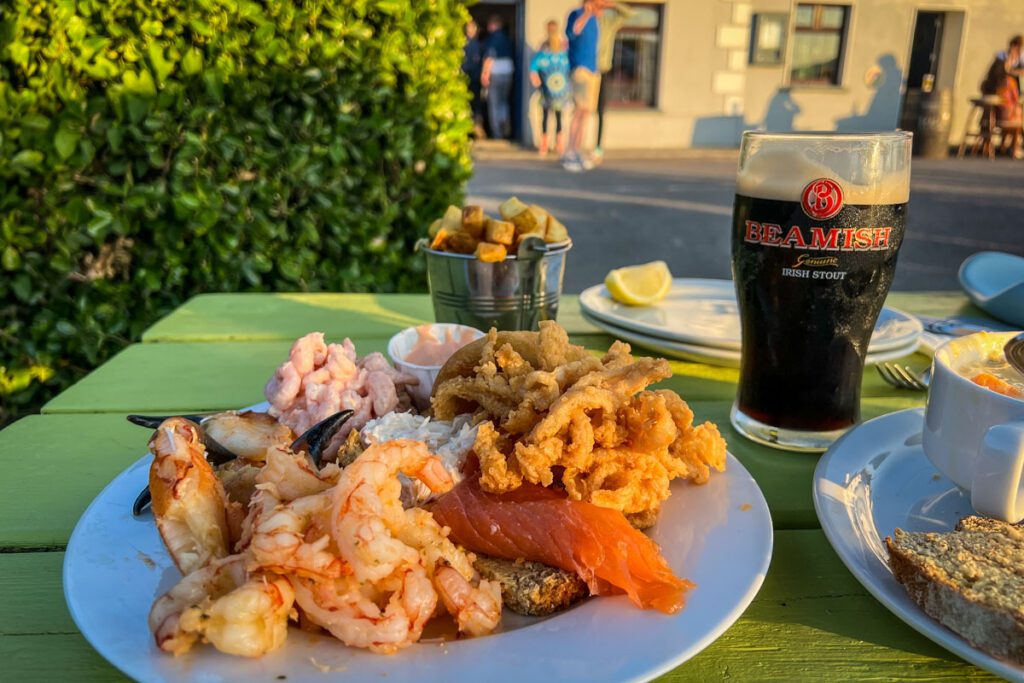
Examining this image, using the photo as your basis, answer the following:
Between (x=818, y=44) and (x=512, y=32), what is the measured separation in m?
7.86

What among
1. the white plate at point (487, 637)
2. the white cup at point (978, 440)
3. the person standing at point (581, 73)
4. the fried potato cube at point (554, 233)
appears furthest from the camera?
the person standing at point (581, 73)

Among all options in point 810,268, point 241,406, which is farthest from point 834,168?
point 241,406

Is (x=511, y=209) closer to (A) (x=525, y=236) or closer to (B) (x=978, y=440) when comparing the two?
(A) (x=525, y=236)

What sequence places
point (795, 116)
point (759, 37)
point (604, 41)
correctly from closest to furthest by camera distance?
point (604, 41) < point (759, 37) < point (795, 116)

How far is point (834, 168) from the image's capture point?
1.38m

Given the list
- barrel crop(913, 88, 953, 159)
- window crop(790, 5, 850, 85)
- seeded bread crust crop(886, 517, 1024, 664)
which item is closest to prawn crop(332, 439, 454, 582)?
seeded bread crust crop(886, 517, 1024, 664)

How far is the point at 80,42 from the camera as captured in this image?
10.4ft

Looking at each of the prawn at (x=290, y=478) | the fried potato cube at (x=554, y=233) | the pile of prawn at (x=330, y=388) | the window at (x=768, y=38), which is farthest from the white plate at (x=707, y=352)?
the window at (x=768, y=38)

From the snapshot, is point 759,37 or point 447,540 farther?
point 759,37

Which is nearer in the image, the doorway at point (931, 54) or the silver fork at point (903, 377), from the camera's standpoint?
the silver fork at point (903, 377)

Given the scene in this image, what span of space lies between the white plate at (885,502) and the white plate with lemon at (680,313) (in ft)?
1.80

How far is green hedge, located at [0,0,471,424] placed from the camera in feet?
10.7

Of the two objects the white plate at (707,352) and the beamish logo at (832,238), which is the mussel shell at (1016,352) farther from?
the white plate at (707,352)

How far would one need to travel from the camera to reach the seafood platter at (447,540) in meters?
0.83
